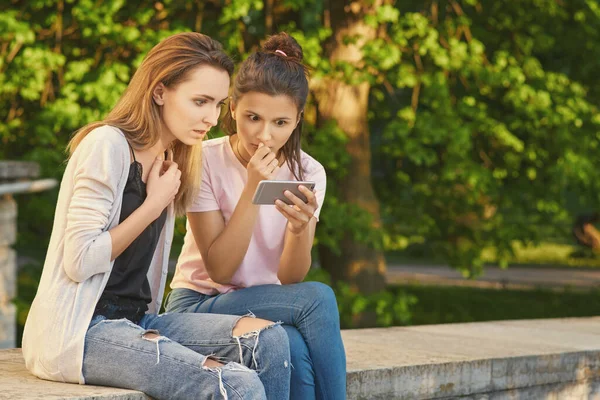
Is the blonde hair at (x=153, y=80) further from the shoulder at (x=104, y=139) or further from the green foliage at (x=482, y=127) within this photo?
the green foliage at (x=482, y=127)

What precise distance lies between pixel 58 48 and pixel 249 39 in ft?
5.49

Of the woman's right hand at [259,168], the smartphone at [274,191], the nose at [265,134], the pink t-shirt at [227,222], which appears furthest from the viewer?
the pink t-shirt at [227,222]

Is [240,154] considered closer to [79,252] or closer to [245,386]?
[79,252]

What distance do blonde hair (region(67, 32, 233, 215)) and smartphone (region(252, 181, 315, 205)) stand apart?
363 millimetres

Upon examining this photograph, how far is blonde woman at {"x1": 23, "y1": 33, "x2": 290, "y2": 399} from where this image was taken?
309 centimetres

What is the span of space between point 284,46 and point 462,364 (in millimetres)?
1519

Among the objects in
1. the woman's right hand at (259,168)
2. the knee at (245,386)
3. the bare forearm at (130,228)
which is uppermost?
the woman's right hand at (259,168)

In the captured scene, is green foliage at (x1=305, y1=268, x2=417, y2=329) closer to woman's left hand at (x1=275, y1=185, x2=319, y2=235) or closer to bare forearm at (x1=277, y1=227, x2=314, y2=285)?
bare forearm at (x1=277, y1=227, x2=314, y2=285)

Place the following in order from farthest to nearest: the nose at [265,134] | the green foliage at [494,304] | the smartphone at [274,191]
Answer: the green foliage at [494,304]
the nose at [265,134]
the smartphone at [274,191]

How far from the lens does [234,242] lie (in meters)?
3.57

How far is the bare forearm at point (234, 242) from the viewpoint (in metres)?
3.54

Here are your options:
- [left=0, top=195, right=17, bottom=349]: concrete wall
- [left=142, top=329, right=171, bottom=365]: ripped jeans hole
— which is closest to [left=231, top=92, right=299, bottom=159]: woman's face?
[left=142, top=329, right=171, bottom=365]: ripped jeans hole

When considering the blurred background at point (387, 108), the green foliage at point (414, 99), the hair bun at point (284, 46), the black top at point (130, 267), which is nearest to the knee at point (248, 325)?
the black top at point (130, 267)

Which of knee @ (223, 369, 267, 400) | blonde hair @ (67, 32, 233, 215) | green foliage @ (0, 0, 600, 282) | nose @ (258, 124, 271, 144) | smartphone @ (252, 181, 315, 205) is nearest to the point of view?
knee @ (223, 369, 267, 400)
